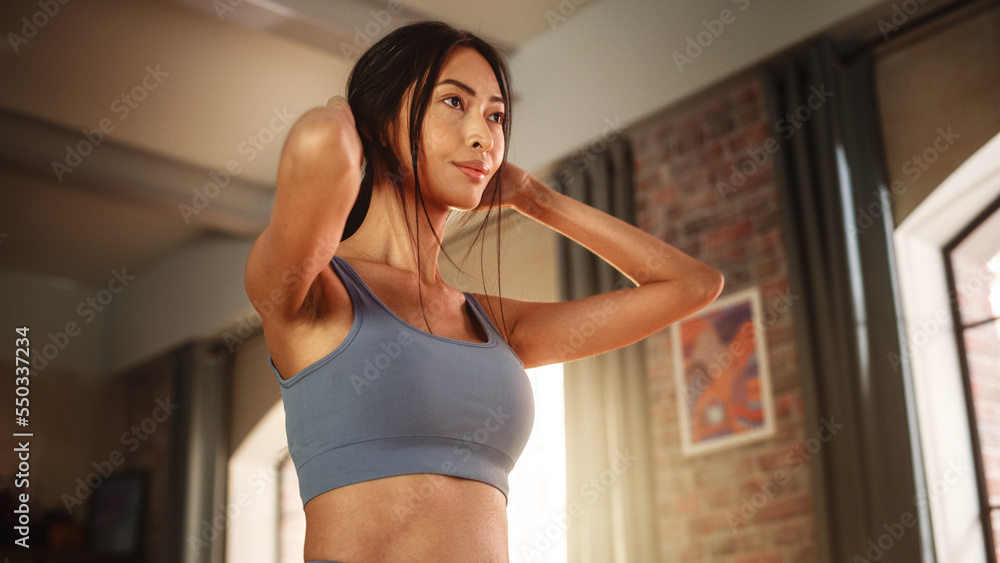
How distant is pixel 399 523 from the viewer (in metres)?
0.98

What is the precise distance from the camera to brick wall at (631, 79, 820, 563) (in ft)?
11.7

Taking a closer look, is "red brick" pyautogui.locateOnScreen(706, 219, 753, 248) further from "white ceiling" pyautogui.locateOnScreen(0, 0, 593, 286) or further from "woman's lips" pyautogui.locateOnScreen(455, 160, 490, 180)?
"woman's lips" pyautogui.locateOnScreen(455, 160, 490, 180)

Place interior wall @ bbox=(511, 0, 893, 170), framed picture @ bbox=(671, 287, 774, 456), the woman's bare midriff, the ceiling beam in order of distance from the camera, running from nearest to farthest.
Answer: the woman's bare midriff → framed picture @ bbox=(671, 287, 774, 456) → interior wall @ bbox=(511, 0, 893, 170) → the ceiling beam

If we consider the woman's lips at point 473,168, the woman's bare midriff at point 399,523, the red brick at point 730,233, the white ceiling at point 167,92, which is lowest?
the woman's bare midriff at point 399,523

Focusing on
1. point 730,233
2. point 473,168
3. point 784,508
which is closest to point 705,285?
point 473,168

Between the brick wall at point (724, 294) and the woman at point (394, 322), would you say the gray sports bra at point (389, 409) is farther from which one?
the brick wall at point (724, 294)

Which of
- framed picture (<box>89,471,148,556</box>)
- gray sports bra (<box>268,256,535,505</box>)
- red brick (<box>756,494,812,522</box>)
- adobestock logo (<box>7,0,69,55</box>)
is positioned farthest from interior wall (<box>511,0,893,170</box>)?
framed picture (<box>89,471,148,556</box>)

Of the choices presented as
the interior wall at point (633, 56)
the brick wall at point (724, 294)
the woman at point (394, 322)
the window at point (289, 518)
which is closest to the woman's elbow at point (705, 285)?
the woman at point (394, 322)

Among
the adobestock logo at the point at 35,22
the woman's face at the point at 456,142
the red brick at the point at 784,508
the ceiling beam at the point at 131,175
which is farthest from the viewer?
the ceiling beam at the point at 131,175

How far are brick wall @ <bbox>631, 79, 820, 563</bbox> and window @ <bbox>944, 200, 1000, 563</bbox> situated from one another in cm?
56

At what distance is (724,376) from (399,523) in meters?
3.06

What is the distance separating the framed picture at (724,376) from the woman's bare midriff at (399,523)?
2839 mm

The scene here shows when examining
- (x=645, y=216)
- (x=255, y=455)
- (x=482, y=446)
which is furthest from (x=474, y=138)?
(x=255, y=455)

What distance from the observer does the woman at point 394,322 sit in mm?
902
